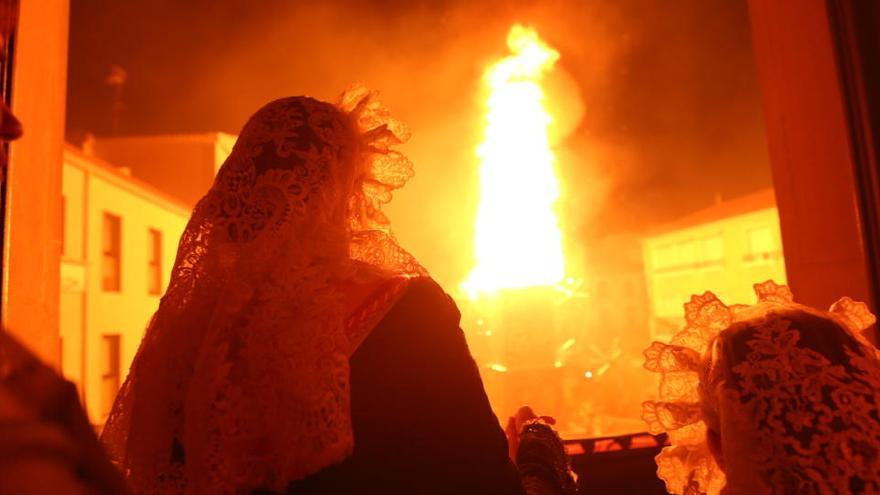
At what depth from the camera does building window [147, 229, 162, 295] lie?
12578 mm

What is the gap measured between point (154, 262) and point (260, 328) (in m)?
12.7

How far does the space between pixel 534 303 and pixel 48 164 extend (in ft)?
22.3

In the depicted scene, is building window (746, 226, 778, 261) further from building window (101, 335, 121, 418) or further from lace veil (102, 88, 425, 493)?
lace veil (102, 88, 425, 493)

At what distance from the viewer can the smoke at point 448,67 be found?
6.14m

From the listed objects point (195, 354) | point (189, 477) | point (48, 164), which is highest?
point (48, 164)

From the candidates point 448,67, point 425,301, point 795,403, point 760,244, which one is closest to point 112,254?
point 448,67

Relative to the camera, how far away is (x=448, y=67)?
25.7 ft

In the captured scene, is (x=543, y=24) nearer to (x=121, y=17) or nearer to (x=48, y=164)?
(x=121, y=17)

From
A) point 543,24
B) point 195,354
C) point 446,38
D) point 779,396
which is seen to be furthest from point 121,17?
point 779,396

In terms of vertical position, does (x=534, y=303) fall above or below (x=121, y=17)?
below

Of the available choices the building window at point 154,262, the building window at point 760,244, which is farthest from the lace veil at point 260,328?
the building window at point 760,244

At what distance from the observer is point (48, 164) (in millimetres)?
2596

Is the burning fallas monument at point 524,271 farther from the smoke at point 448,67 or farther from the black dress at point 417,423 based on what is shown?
the black dress at point 417,423

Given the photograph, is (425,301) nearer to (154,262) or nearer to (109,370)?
Answer: (109,370)
